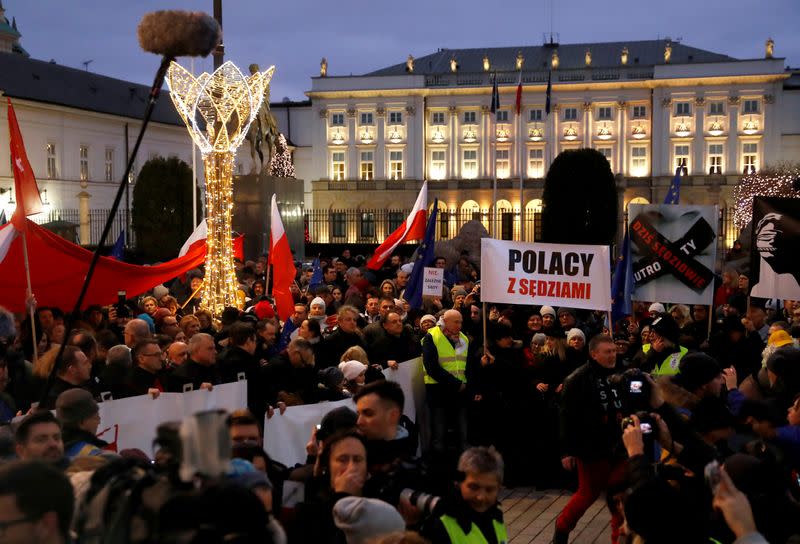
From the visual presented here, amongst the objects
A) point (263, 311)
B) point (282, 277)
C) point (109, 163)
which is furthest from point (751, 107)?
point (263, 311)

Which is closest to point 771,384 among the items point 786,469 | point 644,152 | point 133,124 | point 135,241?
point 786,469

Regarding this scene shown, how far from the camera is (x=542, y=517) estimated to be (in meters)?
8.54

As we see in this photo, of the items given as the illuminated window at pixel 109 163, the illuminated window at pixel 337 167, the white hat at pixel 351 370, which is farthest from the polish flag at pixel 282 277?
the illuminated window at pixel 337 167

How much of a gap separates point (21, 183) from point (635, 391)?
19.5 feet

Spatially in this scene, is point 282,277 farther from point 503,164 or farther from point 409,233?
point 503,164

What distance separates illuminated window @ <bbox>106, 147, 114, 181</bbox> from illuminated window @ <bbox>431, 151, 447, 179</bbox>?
1025 inches

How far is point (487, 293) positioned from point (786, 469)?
566cm

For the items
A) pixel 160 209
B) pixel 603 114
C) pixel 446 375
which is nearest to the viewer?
pixel 446 375

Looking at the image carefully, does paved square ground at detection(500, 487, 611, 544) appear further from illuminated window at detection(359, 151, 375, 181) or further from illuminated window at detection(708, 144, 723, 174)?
illuminated window at detection(359, 151, 375, 181)

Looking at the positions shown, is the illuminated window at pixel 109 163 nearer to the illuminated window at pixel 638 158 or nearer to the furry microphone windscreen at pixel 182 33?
the illuminated window at pixel 638 158

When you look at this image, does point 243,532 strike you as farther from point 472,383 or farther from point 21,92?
point 21,92

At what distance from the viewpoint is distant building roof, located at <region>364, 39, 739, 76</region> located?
2889 inches

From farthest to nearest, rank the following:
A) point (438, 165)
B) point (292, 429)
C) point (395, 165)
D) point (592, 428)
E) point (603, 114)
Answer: point (395, 165) → point (438, 165) → point (603, 114) → point (292, 429) → point (592, 428)

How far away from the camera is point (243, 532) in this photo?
2.39 metres
